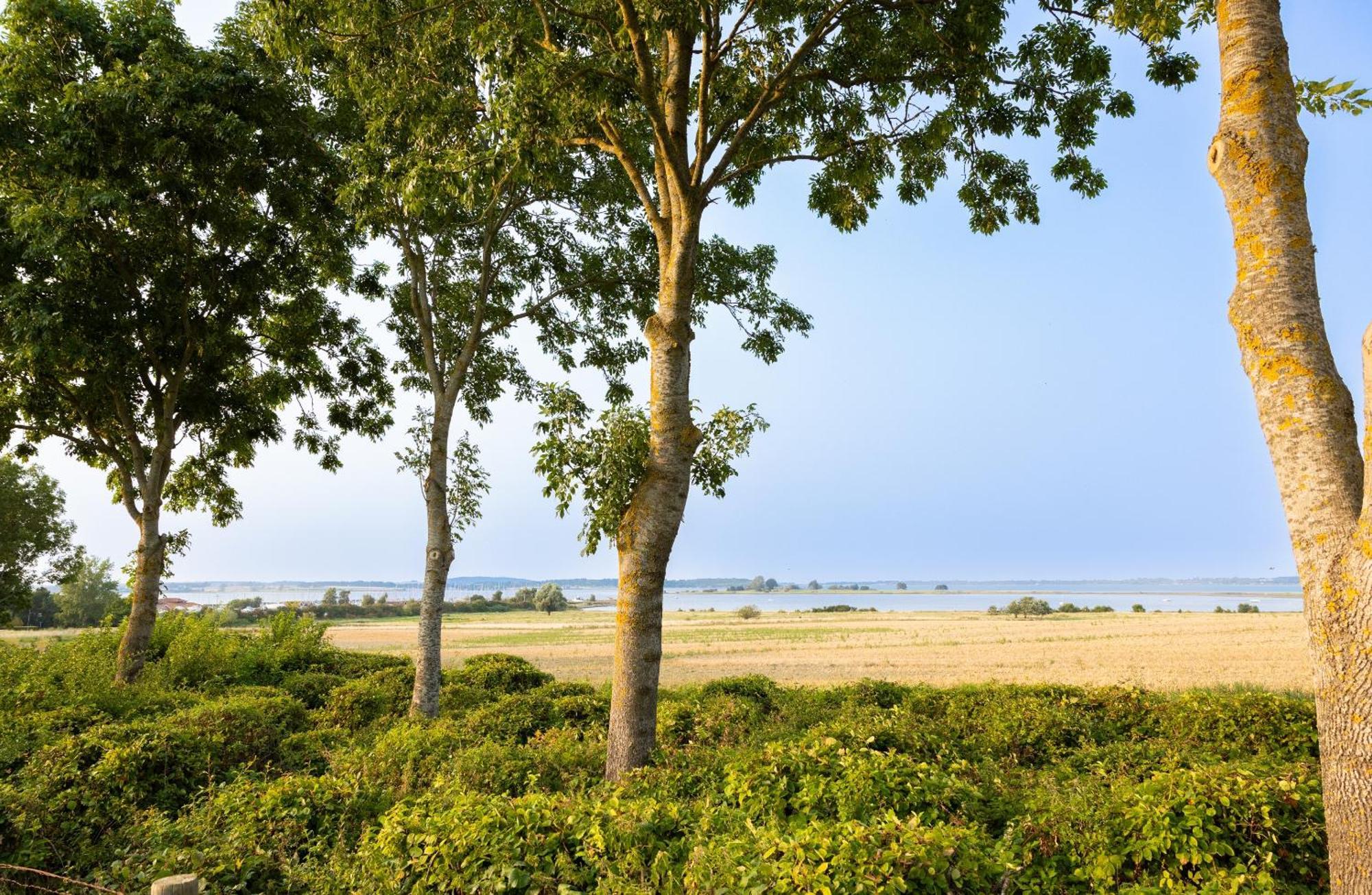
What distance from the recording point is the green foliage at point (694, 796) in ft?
12.2

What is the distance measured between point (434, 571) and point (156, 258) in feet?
28.1

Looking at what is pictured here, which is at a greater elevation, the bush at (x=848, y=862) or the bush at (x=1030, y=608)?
the bush at (x=848, y=862)

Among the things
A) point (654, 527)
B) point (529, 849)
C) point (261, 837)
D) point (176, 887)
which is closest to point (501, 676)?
point (654, 527)

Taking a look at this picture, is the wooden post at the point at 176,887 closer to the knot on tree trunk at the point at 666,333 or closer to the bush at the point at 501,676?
the knot on tree trunk at the point at 666,333

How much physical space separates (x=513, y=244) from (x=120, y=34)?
754 centimetres

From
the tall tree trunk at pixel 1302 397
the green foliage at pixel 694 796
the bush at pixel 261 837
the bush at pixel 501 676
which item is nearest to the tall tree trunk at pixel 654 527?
the green foliage at pixel 694 796

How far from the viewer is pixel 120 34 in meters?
12.5

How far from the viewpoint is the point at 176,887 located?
324 cm

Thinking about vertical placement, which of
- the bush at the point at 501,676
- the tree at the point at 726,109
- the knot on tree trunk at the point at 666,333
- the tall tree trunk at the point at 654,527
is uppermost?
the tree at the point at 726,109

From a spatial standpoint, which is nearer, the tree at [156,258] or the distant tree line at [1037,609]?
the tree at [156,258]

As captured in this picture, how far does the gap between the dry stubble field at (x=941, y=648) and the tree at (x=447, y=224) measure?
9613mm

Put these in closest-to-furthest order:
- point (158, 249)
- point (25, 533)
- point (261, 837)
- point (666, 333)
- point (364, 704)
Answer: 1. point (261, 837)
2. point (666, 333)
3. point (364, 704)
4. point (158, 249)
5. point (25, 533)

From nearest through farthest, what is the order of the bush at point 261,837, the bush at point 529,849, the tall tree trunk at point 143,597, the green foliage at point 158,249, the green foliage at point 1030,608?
the bush at point 529,849 → the bush at point 261,837 → the green foliage at point 158,249 → the tall tree trunk at point 143,597 → the green foliage at point 1030,608

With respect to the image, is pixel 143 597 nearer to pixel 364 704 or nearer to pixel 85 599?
pixel 364 704
